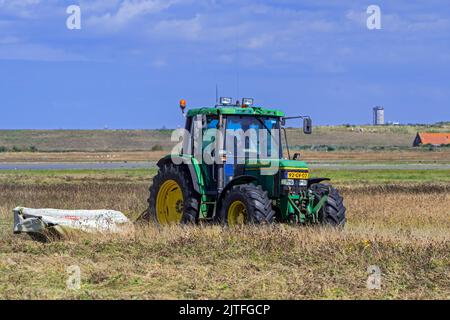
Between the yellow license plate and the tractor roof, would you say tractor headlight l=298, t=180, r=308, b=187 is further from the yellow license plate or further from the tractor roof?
the tractor roof

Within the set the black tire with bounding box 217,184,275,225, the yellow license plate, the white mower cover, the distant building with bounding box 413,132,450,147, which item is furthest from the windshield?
the distant building with bounding box 413,132,450,147

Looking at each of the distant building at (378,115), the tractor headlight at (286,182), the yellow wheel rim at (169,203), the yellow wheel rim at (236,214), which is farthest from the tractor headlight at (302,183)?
the distant building at (378,115)

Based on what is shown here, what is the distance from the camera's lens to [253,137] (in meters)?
15.9

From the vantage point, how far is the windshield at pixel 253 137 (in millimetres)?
15625

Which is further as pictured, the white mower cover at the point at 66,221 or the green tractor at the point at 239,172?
the green tractor at the point at 239,172

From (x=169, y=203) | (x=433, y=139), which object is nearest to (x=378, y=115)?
(x=433, y=139)

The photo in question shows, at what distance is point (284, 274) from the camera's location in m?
10.9

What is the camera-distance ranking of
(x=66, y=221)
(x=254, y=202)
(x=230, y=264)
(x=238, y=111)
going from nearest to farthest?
(x=230, y=264) → (x=254, y=202) → (x=66, y=221) → (x=238, y=111)

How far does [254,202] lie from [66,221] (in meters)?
3.59

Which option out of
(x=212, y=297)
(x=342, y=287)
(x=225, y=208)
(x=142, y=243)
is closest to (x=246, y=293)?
(x=212, y=297)

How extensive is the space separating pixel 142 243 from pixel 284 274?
3.27m

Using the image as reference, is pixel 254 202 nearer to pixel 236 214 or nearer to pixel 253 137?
pixel 236 214

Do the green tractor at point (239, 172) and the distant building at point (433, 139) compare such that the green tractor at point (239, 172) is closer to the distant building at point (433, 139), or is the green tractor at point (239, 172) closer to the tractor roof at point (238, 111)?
the tractor roof at point (238, 111)

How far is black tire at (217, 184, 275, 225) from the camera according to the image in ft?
46.7
